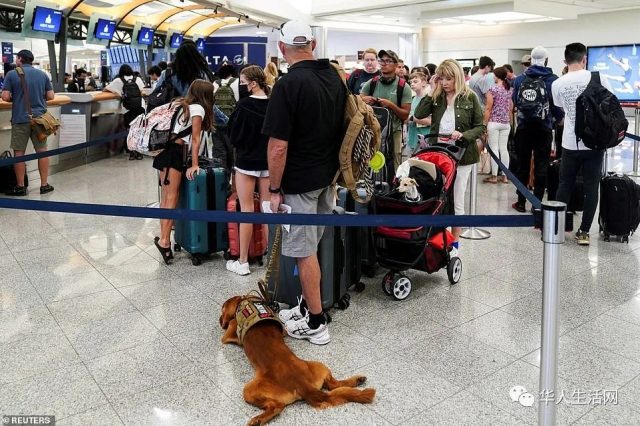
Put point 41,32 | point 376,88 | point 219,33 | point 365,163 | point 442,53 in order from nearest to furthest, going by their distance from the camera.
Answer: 1. point 365,163
2. point 376,88
3. point 41,32
4. point 442,53
5. point 219,33

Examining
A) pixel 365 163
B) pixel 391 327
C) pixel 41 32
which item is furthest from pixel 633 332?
pixel 41 32

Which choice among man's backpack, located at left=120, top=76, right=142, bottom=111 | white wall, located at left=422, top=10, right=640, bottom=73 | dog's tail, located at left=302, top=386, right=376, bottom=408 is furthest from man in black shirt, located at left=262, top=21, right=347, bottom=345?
white wall, located at left=422, top=10, right=640, bottom=73

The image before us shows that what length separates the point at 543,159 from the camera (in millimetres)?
6133

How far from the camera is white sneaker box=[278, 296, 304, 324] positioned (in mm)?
3321

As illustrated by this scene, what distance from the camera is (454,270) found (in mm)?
4102

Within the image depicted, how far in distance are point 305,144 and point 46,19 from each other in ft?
36.5

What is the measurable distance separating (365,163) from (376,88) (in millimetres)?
2561

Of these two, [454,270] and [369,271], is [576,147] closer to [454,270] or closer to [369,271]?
[454,270]

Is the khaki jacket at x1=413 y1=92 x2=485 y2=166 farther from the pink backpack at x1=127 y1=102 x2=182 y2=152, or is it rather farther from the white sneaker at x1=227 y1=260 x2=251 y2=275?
the pink backpack at x1=127 y1=102 x2=182 y2=152

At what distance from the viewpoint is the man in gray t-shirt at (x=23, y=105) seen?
23.2 feet

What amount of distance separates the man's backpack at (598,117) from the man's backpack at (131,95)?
8113 millimetres

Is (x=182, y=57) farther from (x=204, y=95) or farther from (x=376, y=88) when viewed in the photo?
(x=376, y=88)

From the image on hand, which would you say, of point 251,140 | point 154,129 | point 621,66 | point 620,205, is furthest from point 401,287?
point 621,66

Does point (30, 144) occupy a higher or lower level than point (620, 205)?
higher
